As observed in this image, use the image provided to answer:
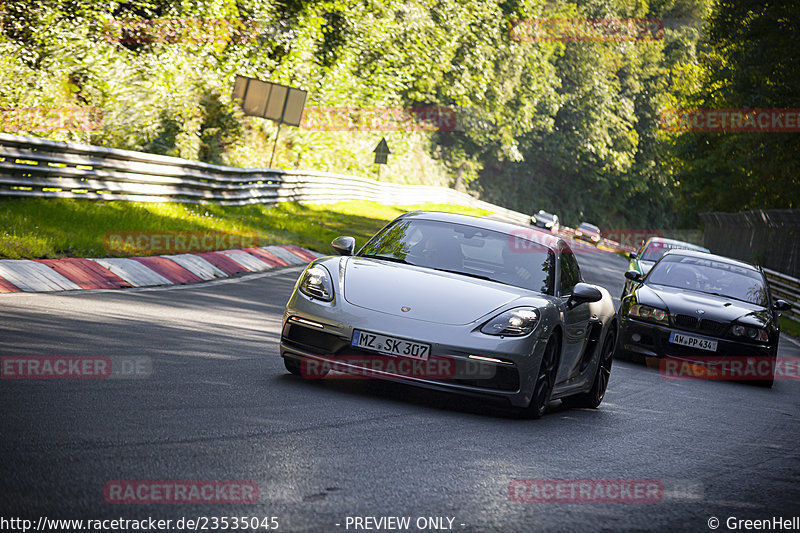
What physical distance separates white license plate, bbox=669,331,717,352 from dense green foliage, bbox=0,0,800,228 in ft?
41.3

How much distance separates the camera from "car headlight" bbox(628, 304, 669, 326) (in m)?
12.4

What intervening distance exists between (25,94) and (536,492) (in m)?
17.3

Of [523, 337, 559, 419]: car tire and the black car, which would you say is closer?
[523, 337, 559, 419]: car tire

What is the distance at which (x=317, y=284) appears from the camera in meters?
7.21

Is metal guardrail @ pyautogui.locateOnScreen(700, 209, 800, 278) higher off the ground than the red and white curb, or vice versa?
metal guardrail @ pyautogui.locateOnScreen(700, 209, 800, 278)

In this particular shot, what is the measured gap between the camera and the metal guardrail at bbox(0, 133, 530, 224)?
14.2 m

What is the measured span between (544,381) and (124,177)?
11652 mm

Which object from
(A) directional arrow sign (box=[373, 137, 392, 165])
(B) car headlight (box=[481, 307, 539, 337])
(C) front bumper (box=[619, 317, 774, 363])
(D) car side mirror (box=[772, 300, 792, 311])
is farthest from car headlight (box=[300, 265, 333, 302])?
(A) directional arrow sign (box=[373, 137, 392, 165])

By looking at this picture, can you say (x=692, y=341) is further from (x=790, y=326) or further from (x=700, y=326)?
(x=790, y=326)

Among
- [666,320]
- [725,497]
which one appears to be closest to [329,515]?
[725,497]

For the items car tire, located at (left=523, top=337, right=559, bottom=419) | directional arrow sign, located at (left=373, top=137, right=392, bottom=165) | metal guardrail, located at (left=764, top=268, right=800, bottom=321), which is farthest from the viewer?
directional arrow sign, located at (left=373, top=137, right=392, bottom=165)

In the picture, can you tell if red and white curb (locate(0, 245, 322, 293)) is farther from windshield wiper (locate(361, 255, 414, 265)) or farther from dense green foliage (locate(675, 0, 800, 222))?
dense green foliage (locate(675, 0, 800, 222))

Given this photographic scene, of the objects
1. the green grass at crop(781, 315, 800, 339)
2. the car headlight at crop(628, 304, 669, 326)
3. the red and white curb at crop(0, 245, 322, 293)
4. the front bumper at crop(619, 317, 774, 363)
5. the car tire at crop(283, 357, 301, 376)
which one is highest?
the car headlight at crop(628, 304, 669, 326)

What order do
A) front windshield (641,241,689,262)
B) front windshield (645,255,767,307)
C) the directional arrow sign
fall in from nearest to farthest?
front windshield (645,255,767,307)
front windshield (641,241,689,262)
the directional arrow sign
